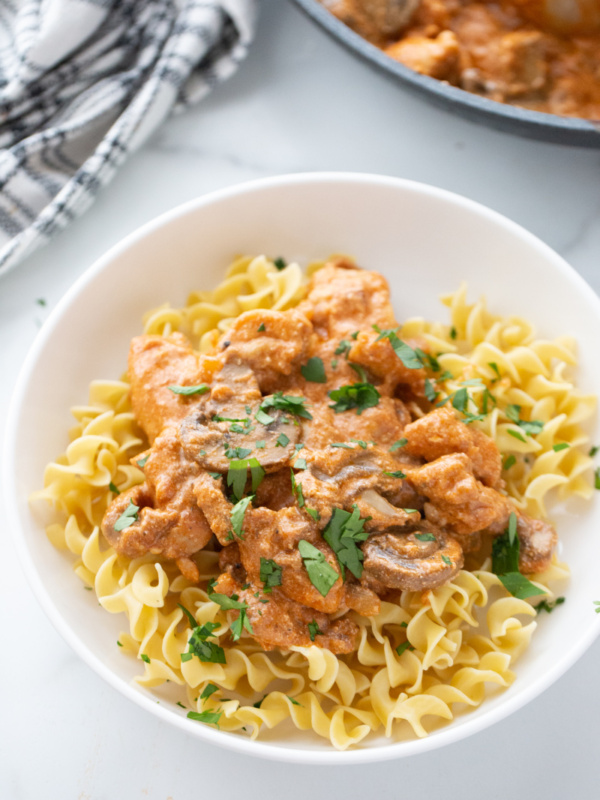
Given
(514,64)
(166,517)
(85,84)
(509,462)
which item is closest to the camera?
(166,517)

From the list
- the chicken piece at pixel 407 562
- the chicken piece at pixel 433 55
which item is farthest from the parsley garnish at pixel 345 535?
the chicken piece at pixel 433 55

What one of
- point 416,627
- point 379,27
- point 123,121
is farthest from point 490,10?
point 416,627

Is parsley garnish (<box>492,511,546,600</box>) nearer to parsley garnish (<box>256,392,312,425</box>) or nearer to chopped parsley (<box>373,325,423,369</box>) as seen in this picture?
chopped parsley (<box>373,325,423,369</box>)

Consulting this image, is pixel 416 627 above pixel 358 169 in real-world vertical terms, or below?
below

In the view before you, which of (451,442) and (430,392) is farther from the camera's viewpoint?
(430,392)

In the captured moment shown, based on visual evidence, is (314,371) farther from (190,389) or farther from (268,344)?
(190,389)

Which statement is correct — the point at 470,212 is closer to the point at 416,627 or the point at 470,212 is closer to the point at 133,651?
the point at 416,627

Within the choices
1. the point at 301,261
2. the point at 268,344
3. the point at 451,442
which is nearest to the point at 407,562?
the point at 451,442
